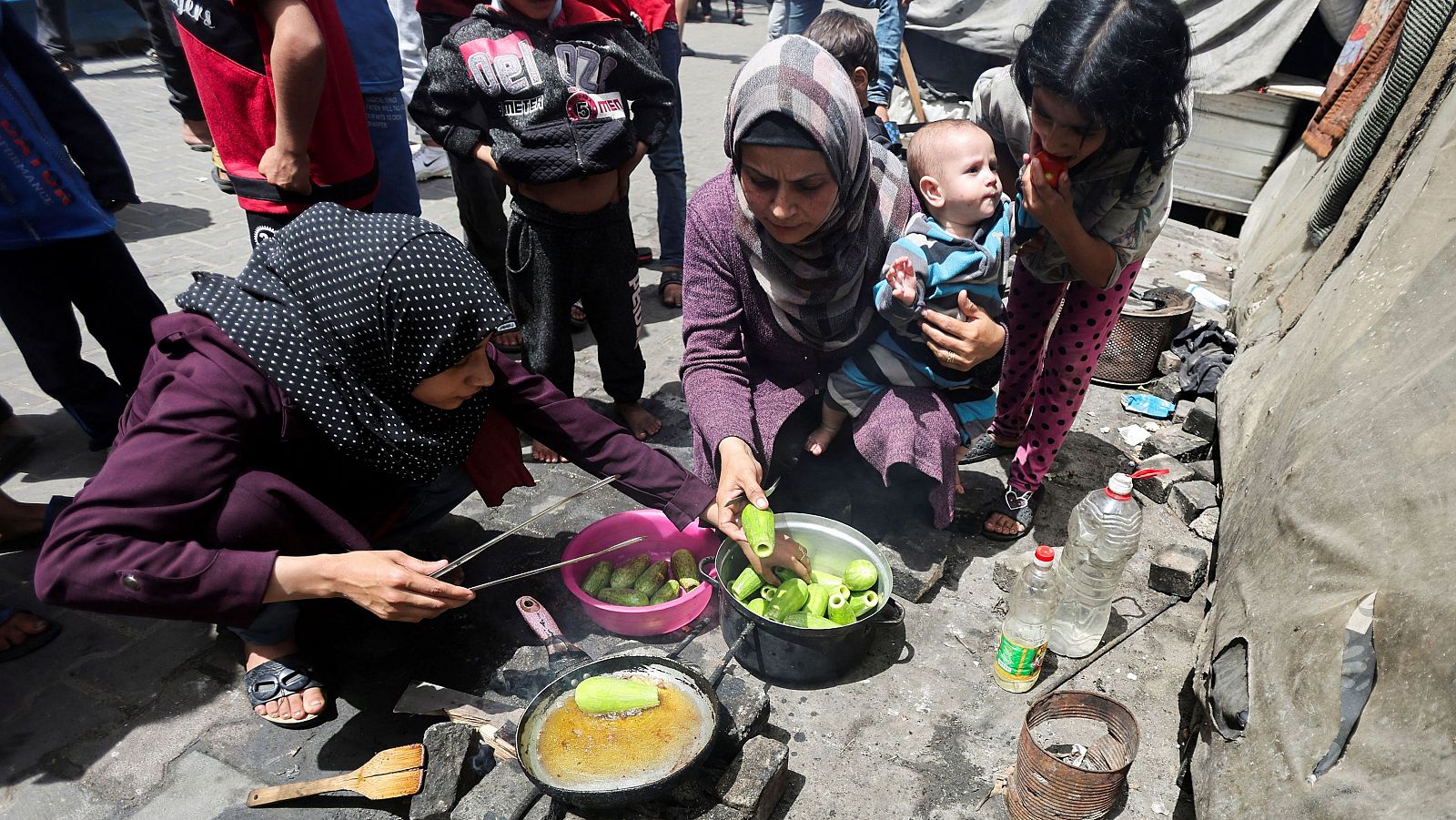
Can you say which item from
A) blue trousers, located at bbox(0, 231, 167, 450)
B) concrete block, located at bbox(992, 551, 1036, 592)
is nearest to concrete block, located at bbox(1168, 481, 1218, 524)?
concrete block, located at bbox(992, 551, 1036, 592)

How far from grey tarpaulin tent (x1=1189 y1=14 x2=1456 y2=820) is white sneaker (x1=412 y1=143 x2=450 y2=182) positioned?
6483 mm

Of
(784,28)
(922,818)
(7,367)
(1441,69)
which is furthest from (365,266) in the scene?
(784,28)

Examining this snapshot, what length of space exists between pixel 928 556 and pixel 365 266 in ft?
7.44

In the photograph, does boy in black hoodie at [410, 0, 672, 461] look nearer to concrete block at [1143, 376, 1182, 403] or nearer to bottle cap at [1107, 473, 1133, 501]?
bottle cap at [1107, 473, 1133, 501]

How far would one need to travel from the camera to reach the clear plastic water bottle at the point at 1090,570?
105 inches

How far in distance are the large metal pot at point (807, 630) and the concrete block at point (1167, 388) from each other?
7.92 feet

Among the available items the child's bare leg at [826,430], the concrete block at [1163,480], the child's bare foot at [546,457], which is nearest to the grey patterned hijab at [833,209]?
the child's bare leg at [826,430]

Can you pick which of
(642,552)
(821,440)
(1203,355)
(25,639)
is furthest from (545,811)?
(1203,355)

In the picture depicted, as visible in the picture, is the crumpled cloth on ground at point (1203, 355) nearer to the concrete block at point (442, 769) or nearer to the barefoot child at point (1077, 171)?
the barefoot child at point (1077, 171)

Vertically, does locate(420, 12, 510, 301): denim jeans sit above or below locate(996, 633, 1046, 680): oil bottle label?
above

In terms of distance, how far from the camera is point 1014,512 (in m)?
3.32

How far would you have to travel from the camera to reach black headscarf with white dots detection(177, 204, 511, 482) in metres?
2.07

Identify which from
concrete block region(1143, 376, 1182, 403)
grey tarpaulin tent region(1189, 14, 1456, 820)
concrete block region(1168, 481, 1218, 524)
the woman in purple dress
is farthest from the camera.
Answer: concrete block region(1143, 376, 1182, 403)

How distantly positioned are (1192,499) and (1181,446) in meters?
0.41
